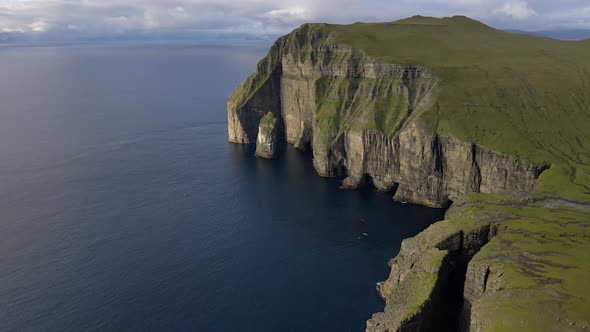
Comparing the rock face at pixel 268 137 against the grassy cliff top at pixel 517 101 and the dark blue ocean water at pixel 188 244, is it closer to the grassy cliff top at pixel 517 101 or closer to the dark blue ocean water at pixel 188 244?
the dark blue ocean water at pixel 188 244

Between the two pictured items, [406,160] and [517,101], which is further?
[517,101]

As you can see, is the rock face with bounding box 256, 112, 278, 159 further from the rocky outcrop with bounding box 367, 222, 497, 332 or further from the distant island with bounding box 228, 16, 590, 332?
the rocky outcrop with bounding box 367, 222, 497, 332

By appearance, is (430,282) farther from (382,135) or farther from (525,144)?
(382,135)

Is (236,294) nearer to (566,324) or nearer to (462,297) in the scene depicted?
(462,297)

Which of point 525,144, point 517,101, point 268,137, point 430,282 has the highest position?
point 517,101

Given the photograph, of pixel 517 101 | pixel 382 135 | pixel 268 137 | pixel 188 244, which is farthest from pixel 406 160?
pixel 188 244

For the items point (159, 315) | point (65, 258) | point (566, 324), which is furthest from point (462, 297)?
point (65, 258)
